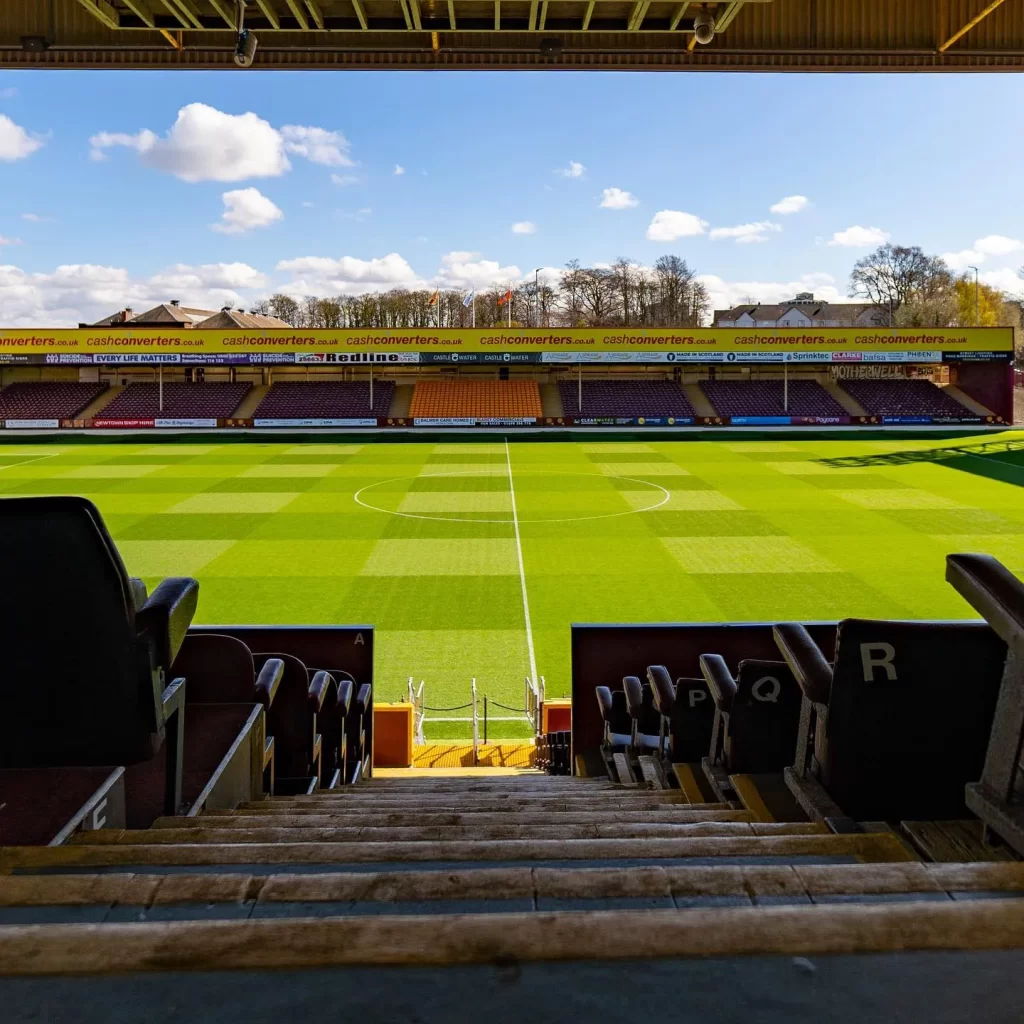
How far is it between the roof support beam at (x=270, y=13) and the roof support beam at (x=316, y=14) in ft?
1.12

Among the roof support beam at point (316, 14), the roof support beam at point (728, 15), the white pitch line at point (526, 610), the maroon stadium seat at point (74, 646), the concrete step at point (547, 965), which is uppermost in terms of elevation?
the roof support beam at point (316, 14)

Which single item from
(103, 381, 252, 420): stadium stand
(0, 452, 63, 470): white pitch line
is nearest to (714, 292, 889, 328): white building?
(103, 381, 252, 420): stadium stand

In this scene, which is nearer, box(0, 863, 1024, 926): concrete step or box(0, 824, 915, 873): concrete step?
box(0, 863, 1024, 926): concrete step

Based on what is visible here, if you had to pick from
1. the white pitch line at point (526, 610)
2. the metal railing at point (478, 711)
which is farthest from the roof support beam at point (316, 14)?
the white pitch line at point (526, 610)

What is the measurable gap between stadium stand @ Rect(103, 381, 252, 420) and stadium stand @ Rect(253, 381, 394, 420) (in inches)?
79.2

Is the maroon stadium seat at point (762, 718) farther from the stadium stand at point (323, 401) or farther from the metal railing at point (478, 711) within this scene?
the stadium stand at point (323, 401)

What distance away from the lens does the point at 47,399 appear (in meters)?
54.5

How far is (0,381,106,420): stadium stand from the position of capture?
174 feet

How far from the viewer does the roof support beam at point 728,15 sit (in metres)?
8.20

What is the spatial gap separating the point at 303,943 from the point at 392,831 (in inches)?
60.9

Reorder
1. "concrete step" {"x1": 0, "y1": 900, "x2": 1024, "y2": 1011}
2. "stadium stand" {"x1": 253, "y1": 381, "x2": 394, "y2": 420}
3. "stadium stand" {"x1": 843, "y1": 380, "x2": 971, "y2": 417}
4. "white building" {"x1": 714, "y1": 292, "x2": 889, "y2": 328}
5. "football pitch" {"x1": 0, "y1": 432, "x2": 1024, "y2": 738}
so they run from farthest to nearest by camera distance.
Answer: "white building" {"x1": 714, "y1": 292, "x2": 889, "y2": 328}
"stadium stand" {"x1": 843, "y1": 380, "x2": 971, "y2": 417}
"stadium stand" {"x1": 253, "y1": 381, "x2": 394, "y2": 420}
"football pitch" {"x1": 0, "y1": 432, "x2": 1024, "y2": 738}
"concrete step" {"x1": 0, "y1": 900, "x2": 1024, "y2": 1011}

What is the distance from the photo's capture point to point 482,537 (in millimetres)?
22312

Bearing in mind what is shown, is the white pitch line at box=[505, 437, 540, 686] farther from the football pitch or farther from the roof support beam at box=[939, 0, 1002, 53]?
the roof support beam at box=[939, 0, 1002, 53]

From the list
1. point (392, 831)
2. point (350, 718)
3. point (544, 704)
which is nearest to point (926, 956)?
point (392, 831)
